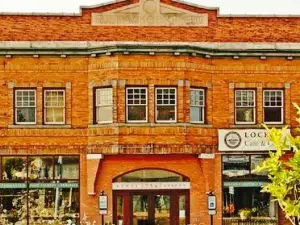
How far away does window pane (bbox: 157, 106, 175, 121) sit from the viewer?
104 ft

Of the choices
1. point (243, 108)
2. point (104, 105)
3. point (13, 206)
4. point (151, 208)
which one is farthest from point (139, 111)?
point (13, 206)

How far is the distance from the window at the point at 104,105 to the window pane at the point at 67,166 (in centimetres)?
192

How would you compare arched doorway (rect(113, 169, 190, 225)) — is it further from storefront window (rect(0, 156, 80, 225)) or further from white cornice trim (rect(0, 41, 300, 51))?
white cornice trim (rect(0, 41, 300, 51))

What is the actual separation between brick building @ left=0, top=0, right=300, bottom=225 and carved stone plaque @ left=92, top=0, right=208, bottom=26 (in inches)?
1.9

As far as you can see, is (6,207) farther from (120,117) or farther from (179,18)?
(179,18)

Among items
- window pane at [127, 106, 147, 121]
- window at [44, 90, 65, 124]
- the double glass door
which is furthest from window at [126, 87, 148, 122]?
the double glass door

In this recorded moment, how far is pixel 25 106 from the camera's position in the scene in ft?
105

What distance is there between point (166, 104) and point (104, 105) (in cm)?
248

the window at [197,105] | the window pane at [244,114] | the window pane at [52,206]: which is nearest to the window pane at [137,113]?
the window at [197,105]

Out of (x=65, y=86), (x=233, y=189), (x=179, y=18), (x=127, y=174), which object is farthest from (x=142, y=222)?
(x=179, y=18)

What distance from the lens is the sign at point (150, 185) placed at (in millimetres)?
31969

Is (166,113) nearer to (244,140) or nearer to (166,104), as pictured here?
(166,104)

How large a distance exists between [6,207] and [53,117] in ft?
13.3

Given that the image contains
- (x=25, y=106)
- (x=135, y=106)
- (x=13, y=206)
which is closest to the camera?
(x=135, y=106)
